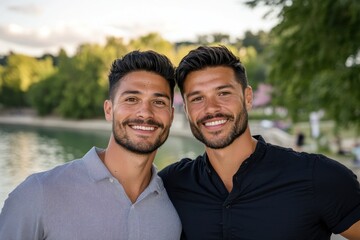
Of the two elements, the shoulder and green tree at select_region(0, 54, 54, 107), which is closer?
the shoulder

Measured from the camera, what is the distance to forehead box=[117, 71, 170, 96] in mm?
2553

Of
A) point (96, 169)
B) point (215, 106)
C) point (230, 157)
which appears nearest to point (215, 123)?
point (215, 106)

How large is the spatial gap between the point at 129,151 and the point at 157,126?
21cm

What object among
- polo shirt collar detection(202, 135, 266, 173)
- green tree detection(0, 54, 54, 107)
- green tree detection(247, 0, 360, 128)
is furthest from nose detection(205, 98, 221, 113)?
green tree detection(0, 54, 54, 107)

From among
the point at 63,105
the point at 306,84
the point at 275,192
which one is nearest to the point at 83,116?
the point at 63,105

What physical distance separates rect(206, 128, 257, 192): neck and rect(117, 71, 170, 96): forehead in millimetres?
501

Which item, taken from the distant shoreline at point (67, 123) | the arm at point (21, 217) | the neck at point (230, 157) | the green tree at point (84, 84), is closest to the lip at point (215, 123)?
the neck at point (230, 157)

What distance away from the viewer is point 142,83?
257 centimetres

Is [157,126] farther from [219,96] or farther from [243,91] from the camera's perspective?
[243,91]

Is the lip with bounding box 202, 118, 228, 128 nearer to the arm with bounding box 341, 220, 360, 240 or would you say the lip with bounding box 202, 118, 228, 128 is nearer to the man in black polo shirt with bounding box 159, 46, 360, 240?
the man in black polo shirt with bounding box 159, 46, 360, 240

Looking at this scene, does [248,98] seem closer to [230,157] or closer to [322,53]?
[230,157]

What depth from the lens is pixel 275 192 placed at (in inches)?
97.8

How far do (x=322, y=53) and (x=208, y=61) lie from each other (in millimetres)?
2401

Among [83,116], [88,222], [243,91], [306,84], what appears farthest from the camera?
[83,116]
